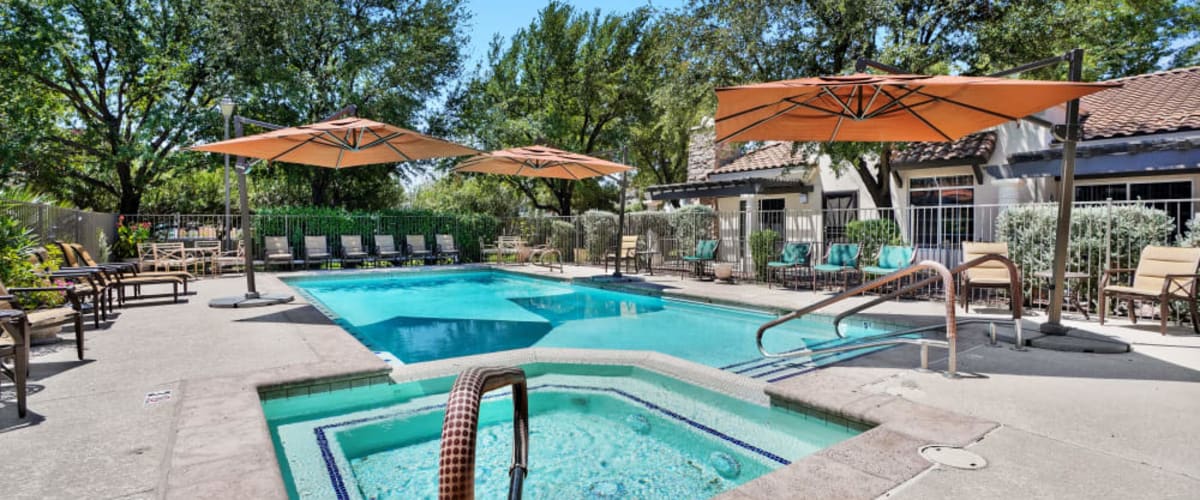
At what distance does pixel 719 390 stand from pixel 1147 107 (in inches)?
512

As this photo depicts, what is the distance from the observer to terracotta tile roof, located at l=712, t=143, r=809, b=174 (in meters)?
15.7

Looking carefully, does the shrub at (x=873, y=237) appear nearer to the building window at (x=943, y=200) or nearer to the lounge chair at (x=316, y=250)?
the building window at (x=943, y=200)

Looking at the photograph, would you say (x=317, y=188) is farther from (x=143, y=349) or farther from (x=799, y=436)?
(x=799, y=436)

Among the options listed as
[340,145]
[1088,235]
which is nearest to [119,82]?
[340,145]

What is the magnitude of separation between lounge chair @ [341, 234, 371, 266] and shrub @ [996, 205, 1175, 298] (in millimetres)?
14499

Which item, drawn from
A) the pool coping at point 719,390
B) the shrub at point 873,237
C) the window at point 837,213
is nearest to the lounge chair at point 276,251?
the pool coping at point 719,390

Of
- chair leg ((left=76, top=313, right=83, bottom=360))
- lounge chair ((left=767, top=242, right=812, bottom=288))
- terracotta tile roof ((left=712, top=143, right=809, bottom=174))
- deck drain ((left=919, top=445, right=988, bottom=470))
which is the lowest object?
deck drain ((left=919, top=445, right=988, bottom=470))

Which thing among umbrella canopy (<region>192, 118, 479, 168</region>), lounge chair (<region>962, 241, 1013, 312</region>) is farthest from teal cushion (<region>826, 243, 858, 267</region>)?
umbrella canopy (<region>192, 118, 479, 168</region>)

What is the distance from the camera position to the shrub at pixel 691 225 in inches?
558

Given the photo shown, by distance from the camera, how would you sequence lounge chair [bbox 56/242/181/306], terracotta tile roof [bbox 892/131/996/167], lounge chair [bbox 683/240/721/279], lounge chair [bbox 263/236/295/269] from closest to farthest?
1. lounge chair [bbox 56/242/181/306]
2. lounge chair [bbox 683/240/721/279]
3. terracotta tile roof [bbox 892/131/996/167]
4. lounge chair [bbox 263/236/295/269]

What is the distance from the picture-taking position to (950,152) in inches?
502

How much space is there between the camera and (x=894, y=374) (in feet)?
13.4

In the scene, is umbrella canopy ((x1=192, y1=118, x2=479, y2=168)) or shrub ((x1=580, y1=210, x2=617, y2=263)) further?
shrub ((x1=580, y1=210, x2=617, y2=263))

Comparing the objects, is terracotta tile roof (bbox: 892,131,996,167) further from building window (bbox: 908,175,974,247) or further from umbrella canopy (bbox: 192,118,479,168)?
umbrella canopy (bbox: 192,118,479,168)
